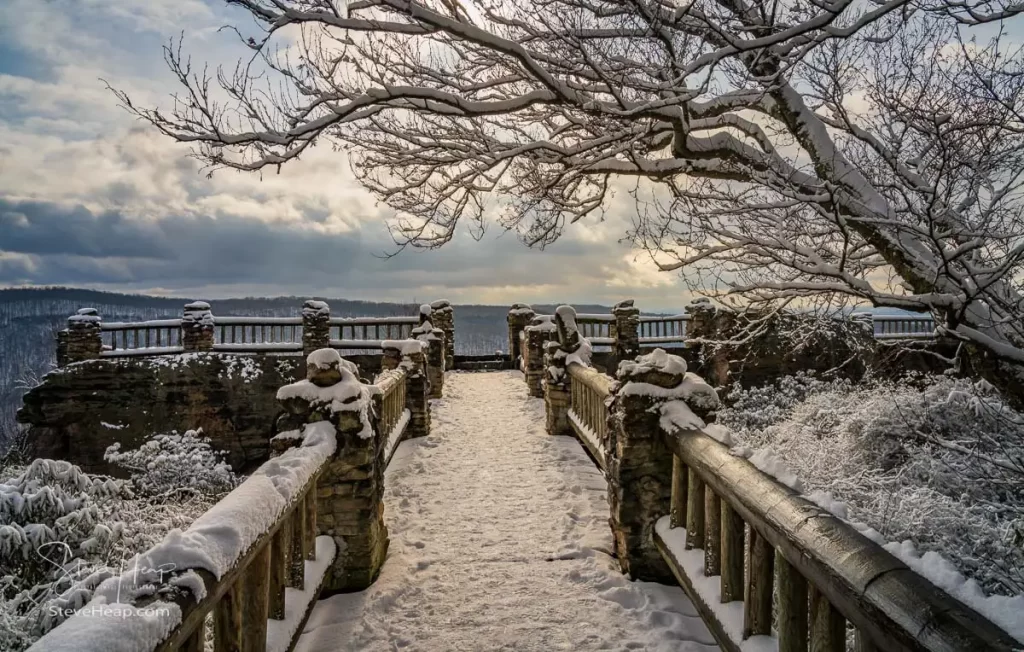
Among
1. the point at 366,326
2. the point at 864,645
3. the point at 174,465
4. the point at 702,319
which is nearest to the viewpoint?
the point at 864,645

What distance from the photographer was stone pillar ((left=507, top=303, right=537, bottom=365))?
1986 cm

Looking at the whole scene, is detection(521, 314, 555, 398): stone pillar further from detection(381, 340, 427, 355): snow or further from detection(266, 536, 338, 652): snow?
detection(266, 536, 338, 652): snow

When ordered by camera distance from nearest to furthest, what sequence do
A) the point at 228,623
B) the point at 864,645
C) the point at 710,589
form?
the point at 864,645 → the point at 228,623 → the point at 710,589

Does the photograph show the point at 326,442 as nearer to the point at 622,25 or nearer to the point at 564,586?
the point at 564,586

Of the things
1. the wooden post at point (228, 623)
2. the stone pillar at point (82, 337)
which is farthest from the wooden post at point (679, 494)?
the stone pillar at point (82, 337)

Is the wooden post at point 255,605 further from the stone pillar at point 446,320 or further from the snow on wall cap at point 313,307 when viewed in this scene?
the stone pillar at point 446,320

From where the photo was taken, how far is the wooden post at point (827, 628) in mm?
1919

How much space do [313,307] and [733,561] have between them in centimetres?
1621

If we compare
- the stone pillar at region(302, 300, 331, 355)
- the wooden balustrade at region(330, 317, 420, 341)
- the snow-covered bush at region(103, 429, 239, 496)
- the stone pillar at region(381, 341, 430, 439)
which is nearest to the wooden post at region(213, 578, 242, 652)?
the stone pillar at region(381, 341, 430, 439)

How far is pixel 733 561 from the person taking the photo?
2.88 metres

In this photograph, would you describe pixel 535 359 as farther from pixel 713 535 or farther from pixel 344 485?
pixel 713 535

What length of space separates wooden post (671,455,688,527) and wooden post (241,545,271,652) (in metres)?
2.58

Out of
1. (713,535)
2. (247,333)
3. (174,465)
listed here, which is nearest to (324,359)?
(713,535)

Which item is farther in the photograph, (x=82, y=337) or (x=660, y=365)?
(x=82, y=337)
